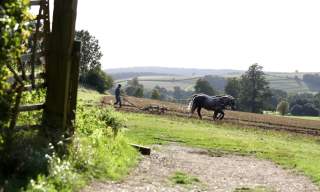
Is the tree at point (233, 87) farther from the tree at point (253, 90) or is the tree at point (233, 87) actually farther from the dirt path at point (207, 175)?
the dirt path at point (207, 175)

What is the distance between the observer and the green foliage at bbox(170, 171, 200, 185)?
551 inches

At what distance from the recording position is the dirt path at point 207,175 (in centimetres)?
1291

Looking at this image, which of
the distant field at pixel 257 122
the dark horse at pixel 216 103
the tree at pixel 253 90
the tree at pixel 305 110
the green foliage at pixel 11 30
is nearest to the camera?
the green foliage at pixel 11 30

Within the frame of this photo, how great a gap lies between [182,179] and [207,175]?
1.93m

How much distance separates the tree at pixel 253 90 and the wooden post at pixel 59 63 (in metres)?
106

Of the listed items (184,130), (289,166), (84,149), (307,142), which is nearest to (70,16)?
(84,149)

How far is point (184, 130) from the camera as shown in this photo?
31438 mm

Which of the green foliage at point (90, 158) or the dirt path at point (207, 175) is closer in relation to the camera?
the green foliage at point (90, 158)

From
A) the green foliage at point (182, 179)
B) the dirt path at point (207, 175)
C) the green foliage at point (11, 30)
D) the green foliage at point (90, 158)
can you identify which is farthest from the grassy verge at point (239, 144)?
the green foliage at point (11, 30)

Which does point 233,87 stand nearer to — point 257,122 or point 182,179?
point 257,122

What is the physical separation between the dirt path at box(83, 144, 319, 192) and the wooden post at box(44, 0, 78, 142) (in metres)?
2.20

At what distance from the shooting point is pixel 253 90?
399 feet

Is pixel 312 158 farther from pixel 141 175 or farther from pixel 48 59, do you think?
pixel 48 59

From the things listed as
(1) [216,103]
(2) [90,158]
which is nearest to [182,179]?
(2) [90,158]
